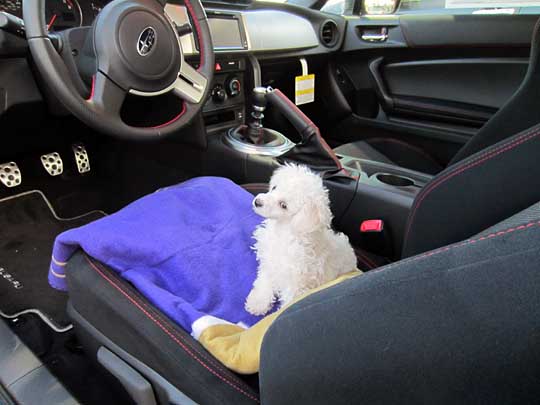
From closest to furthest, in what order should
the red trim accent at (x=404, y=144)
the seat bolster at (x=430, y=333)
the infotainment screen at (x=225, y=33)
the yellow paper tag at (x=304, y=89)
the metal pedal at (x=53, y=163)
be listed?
the seat bolster at (x=430, y=333), the infotainment screen at (x=225, y=33), the metal pedal at (x=53, y=163), the red trim accent at (x=404, y=144), the yellow paper tag at (x=304, y=89)

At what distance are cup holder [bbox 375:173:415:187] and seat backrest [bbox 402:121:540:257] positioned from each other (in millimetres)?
518

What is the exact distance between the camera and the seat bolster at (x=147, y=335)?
70 centimetres

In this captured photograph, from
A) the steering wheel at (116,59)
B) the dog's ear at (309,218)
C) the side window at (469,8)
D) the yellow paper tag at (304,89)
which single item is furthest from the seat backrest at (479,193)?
the yellow paper tag at (304,89)

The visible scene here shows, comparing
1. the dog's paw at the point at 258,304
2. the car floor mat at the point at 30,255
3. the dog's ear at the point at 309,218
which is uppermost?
the dog's ear at the point at 309,218

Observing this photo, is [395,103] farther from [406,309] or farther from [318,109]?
[406,309]

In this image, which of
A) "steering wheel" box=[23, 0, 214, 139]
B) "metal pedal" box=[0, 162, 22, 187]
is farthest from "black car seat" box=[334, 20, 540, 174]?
"metal pedal" box=[0, 162, 22, 187]

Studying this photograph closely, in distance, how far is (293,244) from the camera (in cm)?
95

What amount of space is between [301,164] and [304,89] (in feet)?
3.42

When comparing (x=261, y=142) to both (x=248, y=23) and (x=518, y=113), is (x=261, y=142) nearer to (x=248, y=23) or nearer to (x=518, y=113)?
(x=248, y=23)

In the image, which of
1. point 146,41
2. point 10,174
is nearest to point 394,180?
point 146,41

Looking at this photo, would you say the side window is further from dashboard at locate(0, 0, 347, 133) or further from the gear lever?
the gear lever

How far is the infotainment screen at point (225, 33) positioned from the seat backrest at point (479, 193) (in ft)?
3.93

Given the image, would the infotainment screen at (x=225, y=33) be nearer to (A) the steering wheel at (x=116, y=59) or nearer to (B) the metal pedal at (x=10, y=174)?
(A) the steering wheel at (x=116, y=59)

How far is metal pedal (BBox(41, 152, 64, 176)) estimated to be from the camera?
183cm
